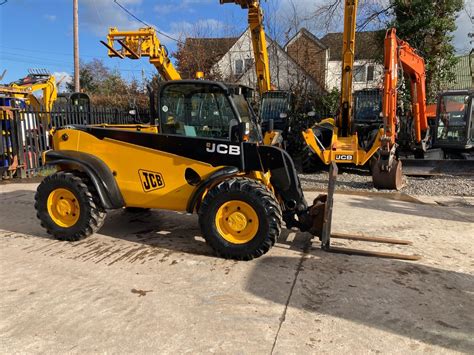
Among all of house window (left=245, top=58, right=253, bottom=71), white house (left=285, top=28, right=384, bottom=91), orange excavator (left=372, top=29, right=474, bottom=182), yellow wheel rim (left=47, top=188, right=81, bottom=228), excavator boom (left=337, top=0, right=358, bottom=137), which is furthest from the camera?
house window (left=245, top=58, right=253, bottom=71)

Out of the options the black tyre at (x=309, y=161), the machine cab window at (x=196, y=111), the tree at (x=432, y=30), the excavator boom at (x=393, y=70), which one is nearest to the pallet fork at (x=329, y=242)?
the machine cab window at (x=196, y=111)

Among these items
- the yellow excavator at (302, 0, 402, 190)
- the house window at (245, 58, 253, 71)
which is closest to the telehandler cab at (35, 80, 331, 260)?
the yellow excavator at (302, 0, 402, 190)

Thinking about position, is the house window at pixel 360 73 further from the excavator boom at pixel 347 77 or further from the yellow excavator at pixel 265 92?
the excavator boom at pixel 347 77

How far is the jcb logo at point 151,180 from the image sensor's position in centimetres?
523

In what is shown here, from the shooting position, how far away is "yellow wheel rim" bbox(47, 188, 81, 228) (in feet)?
17.9

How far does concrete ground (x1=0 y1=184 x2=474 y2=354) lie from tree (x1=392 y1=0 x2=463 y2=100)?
16.7m

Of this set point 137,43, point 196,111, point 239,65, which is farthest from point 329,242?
point 239,65

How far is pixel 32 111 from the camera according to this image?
11211 mm

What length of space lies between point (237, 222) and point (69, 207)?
225 centimetres

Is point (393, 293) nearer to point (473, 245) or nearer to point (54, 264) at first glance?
point (473, 245)

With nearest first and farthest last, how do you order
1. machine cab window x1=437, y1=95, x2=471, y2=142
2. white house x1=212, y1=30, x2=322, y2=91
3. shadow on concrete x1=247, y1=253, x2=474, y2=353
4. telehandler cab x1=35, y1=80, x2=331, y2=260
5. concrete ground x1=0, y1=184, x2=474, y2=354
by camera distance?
1. concrete ground x1=0, y1=184, x2=474, y2=354
2. shadow on concrete x1=247, y1=253, x2=474, y2=353
3. telehandler cab x1=35, y1=80, x2=331, y2=260
4. machine cab window x1=437, y1=95, x2=471, y2=142
5. white house x1=212, y1=30, x2=322, y2=91

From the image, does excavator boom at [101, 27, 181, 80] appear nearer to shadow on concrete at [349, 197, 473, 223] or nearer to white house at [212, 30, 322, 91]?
shadow on concrete at [349, 197, 473, 223]

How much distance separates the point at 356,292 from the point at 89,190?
3.41 meters

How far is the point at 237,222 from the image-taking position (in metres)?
4.86
